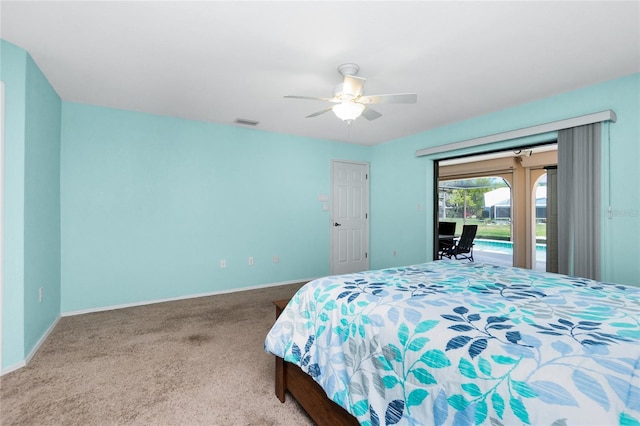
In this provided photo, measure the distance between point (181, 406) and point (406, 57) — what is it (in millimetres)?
2907

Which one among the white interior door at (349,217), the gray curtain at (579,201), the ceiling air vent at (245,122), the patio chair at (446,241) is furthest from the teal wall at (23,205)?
the patio chair at (446,241)

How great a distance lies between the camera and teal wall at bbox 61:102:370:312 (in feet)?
11.4

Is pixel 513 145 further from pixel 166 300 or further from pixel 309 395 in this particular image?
pixel 166 300

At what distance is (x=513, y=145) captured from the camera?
367 centimetres

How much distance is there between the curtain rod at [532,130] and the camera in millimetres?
2869

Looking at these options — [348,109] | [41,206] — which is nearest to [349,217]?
[348,109]

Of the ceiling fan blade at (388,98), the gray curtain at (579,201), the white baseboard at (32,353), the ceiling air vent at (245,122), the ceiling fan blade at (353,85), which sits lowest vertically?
the white baseboard at (32,353)

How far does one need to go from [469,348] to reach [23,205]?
303cm

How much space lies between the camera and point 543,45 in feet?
7.51

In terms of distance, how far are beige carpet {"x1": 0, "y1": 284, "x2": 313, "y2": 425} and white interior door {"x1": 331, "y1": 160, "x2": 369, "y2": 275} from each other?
2317 mm

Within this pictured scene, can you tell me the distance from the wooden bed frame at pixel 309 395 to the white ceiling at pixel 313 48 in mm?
1889

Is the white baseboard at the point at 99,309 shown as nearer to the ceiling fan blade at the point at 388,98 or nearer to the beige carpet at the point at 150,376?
the beige carpet at the point at 150,376

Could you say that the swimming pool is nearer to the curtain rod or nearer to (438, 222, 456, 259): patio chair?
(438, 222, 456, 259): patio chair

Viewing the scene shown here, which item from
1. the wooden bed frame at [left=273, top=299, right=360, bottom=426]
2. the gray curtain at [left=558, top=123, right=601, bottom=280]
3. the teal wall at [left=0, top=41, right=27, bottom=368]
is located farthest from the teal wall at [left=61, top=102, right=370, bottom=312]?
the gray curtain at [left=558, top=123, right=601, bottom=280]
